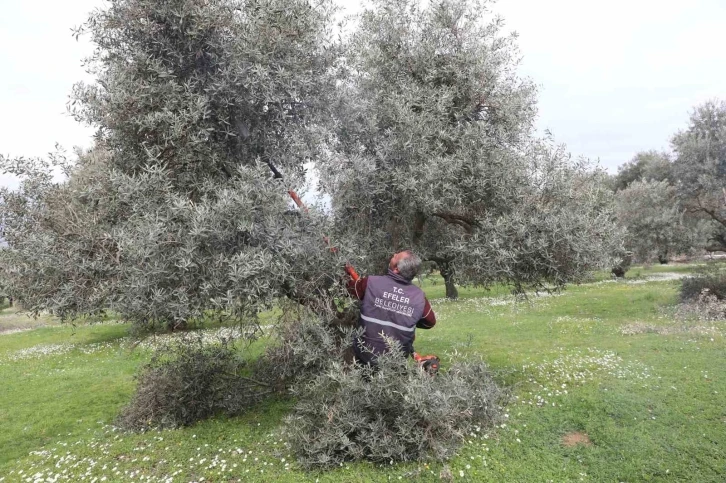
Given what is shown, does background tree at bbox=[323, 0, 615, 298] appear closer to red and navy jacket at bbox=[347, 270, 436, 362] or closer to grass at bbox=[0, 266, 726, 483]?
red and navy jacket at bbox=[347, 270, 436, 362]

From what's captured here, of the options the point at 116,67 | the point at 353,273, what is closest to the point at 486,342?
the point at 353,273

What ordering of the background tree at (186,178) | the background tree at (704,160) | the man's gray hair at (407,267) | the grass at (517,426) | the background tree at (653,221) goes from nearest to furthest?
the background tree at (186,178) → the grass at (517,426) → the man's gray hair at (407,267) → the background tree at (704,160) → the background tree at (653,221)

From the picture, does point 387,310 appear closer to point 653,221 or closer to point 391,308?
point 391,308

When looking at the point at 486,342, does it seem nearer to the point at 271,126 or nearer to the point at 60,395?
the point at 271,126

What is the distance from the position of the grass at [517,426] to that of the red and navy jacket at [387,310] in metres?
2.13

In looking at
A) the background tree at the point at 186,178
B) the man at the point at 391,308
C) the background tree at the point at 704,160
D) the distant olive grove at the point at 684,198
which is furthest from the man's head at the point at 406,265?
the background tree at the point at 704,160

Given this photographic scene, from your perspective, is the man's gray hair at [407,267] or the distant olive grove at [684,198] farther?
the distant olive grove at [684,198]

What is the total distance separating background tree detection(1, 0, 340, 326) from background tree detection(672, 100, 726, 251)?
2547 cm

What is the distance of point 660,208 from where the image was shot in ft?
121

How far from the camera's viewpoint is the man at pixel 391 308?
8.48 metres

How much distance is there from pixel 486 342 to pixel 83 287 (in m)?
14.8

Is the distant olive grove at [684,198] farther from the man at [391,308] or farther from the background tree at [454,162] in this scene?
the man at [391,308]

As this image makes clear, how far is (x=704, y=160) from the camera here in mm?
25906

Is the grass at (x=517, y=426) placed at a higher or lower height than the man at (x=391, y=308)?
lower
